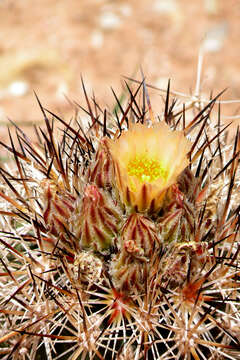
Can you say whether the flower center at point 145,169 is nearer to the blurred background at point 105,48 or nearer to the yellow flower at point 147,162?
the yellow flower at point 147,162

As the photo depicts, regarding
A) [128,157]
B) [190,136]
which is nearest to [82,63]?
[190,136]

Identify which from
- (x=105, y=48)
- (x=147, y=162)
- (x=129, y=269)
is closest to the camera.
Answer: (x=129, y=269)

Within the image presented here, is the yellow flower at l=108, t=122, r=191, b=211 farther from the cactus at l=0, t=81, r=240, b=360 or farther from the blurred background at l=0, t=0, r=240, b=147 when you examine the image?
the blurred background at l=0, t=0, r=240, b=147

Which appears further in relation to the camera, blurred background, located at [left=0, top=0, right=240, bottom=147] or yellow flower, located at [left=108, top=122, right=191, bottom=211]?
blurred background, located at [left=0, top=0, right=240, bottom=147]

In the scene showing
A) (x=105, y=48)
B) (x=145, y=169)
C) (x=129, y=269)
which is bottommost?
(x=129, y=269)

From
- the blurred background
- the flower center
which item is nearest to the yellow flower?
the flower center

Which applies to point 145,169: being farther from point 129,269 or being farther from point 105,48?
point 105,48

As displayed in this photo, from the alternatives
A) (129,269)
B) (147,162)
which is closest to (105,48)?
(147,162)
